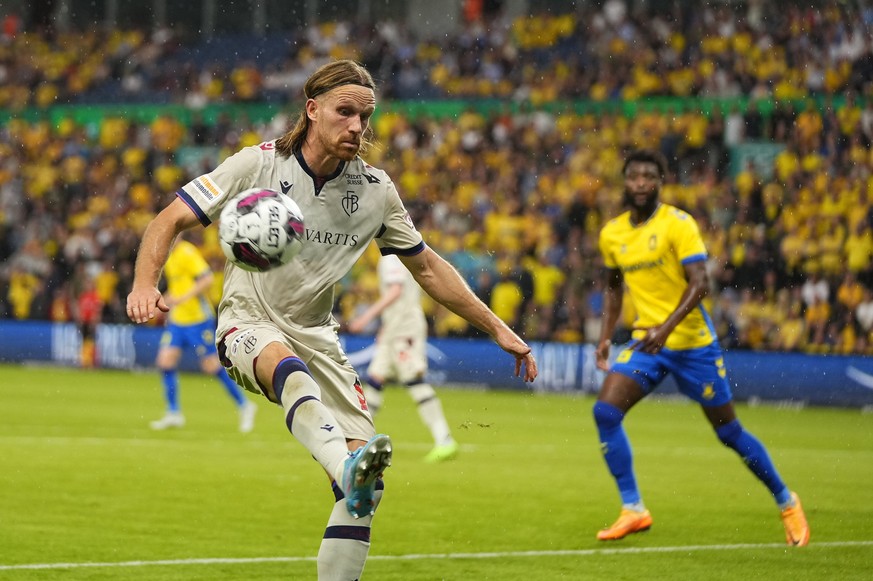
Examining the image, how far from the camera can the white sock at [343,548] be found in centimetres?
596

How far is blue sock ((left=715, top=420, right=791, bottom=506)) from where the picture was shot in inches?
364

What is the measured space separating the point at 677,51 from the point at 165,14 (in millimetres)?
15884

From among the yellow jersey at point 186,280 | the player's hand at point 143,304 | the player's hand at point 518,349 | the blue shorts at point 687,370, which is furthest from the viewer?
the yellow jersey at point 186,280

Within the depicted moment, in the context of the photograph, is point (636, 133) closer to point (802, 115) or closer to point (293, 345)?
point (802, 115)

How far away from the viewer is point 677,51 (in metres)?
28.0

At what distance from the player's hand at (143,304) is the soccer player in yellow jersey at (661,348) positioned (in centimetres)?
422

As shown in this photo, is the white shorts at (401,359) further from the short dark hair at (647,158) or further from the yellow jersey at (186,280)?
the short dark hair at (647,158)

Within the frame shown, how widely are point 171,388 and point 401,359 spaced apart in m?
3.31

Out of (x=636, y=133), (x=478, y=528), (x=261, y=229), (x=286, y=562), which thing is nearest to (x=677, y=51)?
(x=636, y=133)

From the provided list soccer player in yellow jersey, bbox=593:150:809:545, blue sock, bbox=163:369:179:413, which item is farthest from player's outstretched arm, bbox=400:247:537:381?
blue sock, bbox=163:369:179:413

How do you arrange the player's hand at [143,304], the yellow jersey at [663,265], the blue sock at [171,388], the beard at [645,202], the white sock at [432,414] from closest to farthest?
the player's hand at [143,304]
the yellow jersey at [663,265]
the beard at [645,202]
the white sock at [432,414]
the blue sock at [171,388]

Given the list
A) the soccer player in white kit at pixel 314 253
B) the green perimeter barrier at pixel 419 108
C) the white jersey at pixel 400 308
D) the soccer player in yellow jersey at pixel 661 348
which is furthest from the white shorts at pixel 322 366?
the green perimeter barrier at pixel 419 108

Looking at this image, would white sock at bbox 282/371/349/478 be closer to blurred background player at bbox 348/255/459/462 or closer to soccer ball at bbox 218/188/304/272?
soccer ball at bbox 218/188/304/272

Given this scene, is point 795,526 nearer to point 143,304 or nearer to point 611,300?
point 611,300
